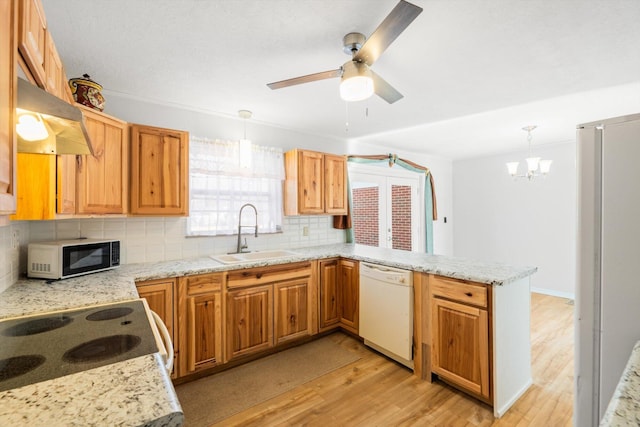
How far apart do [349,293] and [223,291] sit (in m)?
1.28

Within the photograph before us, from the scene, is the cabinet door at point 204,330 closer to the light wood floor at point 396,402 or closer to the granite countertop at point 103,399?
the light wood floor at point 396,402

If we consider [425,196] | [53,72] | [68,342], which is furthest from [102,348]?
[425,196]

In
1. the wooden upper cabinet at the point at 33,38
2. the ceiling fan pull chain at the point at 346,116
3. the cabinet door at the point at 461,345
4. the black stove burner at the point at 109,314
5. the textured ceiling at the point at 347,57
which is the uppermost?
the ceiling fan pull chain at the point at 346,116

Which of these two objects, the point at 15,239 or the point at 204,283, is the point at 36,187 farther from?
the point at 204,283

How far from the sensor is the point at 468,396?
2.07m

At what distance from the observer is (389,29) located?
126 cm

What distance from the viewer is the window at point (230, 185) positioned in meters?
2.81

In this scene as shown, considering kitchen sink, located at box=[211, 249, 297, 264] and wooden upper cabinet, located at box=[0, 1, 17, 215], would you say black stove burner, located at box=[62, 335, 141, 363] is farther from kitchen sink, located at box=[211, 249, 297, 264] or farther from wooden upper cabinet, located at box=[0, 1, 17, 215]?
kitchen sink, located at box=[211, 249, 297, 264]

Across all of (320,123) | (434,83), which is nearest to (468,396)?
(434,83)

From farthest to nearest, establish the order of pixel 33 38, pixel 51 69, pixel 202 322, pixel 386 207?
pixel 386 207 → pixel 202 322 → pixel 51 69 → pixel 33 38

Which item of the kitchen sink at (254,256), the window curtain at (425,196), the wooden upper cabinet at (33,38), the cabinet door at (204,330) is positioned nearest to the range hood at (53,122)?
the wooden upper cabinet at (33,38)

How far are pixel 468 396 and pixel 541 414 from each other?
1.41 ft

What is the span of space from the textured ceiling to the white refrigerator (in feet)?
2.72

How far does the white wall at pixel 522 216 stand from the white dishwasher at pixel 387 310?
3613 mm
